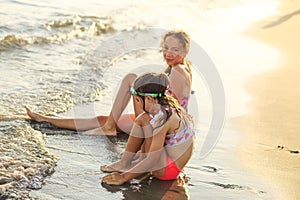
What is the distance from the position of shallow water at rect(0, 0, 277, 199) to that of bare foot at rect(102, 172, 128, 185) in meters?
0.05

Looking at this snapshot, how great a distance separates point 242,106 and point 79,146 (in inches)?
87.8

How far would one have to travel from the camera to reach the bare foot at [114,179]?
409 centimetres

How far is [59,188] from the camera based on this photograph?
13.0 ft

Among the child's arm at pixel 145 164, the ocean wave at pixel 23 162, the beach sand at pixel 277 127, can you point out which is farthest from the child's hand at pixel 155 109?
the beach sand at pixel 277 127

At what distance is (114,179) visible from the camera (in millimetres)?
4109

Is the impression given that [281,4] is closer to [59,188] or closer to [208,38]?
[208,38]

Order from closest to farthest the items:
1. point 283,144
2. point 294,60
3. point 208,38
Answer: point 283,144
point 294,60
point 208,38

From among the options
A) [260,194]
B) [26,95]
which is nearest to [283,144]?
[260,194]

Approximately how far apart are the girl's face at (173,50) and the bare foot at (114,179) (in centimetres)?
129

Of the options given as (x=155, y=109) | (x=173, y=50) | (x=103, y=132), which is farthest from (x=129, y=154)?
(x=173, y=50)

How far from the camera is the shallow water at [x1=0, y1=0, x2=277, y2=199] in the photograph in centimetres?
412

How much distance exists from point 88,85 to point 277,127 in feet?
8.08

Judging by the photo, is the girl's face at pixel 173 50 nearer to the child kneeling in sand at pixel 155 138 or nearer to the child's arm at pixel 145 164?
the child kneeling in sand at pixel 155 138

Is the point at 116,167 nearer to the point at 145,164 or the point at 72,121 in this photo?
the point at 145,164
